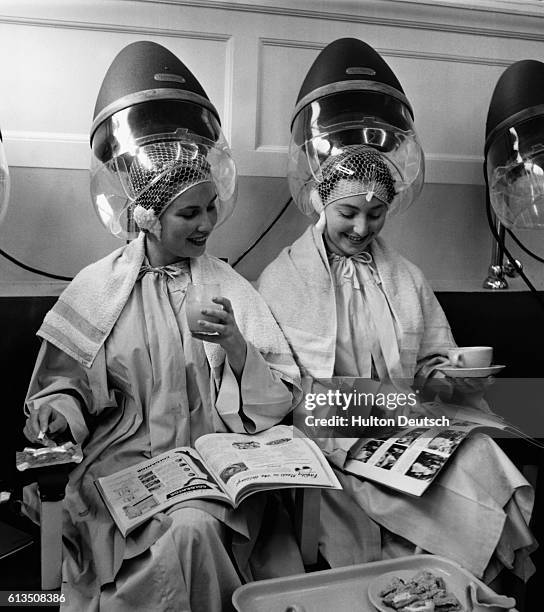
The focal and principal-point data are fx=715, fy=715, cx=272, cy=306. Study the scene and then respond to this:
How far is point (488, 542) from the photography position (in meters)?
1.73

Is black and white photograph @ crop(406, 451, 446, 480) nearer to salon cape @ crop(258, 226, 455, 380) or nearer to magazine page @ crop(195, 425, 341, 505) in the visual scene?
magazine page @ crop(195, 425, 341, 505)

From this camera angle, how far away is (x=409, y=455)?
1.89 metres

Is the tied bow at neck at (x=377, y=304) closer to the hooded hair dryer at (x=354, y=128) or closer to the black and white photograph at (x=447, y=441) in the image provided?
the hooded hair dryer at (x=354, y=128)

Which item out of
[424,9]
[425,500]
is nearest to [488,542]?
[425,500]

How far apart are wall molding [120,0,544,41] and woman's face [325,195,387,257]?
811mm

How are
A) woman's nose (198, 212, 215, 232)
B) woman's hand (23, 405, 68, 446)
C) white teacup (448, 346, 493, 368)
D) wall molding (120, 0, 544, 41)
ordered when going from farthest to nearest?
wall molding (120, 0, 544, 41), white teacup (448, 346, 493, 368), woman's nose (198, 212, 215, 232), woman's hand (23, 405, 68, 446)

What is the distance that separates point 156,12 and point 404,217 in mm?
1182

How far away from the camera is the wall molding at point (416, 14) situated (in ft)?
8.20

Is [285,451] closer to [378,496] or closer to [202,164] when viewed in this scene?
[378,496]

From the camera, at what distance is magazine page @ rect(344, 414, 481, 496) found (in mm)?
1805

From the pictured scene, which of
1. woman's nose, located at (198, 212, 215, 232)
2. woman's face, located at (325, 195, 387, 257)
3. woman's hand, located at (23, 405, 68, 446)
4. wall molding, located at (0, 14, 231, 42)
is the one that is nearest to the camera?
woman's hand, located at (23, 405, 68, 446)

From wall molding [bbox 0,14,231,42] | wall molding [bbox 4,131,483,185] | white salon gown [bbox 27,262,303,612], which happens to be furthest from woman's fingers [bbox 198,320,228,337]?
wall molding [bbox 0,14,231,42]

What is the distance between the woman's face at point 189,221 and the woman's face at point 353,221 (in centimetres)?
41

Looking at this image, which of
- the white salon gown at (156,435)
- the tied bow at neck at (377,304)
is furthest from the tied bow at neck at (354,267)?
the white salon gown at (156,435)
